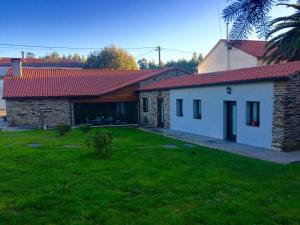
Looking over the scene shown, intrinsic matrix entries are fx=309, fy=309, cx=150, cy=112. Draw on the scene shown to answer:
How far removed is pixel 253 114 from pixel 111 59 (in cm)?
4558

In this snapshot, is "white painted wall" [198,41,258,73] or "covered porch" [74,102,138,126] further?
"white painted wall" [198,41,258,73]

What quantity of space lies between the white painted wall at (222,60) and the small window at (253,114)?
565 inches

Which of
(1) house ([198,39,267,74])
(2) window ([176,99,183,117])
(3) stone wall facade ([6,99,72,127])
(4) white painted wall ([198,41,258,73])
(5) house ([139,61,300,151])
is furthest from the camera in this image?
(4) white painted wall ([198,41,258,73])

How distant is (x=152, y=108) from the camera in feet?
82.9

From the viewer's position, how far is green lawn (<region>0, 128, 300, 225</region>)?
231 inches

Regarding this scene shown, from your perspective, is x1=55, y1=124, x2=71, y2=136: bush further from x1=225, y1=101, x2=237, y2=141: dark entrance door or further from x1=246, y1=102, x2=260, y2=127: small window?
x1=246, y1=102, x2=260, y2=127: small window

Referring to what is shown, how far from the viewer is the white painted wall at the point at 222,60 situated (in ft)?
98.7

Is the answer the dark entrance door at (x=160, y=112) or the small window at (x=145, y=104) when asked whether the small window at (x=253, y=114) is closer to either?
the dark entrance door at (x=160, y=112)

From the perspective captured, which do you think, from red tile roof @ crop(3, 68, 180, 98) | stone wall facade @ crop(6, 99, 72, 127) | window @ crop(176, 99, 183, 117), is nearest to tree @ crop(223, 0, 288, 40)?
window @ crop(176, 99, 183, 117)

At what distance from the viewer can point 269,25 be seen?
2000 mm

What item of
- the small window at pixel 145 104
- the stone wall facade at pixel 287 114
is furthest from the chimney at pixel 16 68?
the stone wall facade at pixel 287 114

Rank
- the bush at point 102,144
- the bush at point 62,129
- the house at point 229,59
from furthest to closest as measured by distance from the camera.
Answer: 1. the house at point 229,59
2. the bush at point 62,129
3. the bush at point 102,144

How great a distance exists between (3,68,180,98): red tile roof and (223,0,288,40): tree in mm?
24393

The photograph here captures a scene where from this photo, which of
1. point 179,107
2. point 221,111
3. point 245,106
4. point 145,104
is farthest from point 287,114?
point 145,104
